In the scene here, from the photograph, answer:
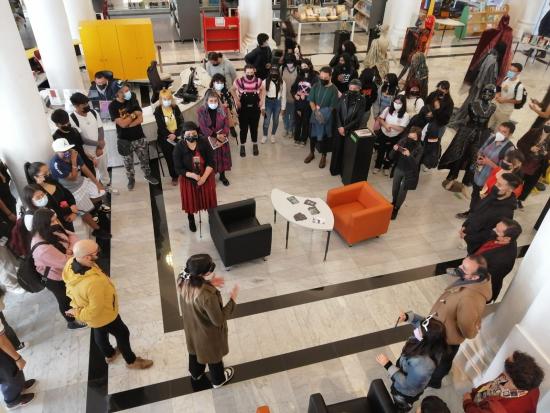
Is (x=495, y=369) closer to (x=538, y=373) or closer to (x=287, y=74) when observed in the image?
(x=538, y=373)

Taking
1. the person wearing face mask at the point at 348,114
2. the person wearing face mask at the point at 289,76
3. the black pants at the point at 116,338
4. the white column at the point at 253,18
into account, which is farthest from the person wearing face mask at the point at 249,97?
the white column at the point at 253,18

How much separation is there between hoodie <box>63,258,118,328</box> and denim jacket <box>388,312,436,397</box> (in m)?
2.41

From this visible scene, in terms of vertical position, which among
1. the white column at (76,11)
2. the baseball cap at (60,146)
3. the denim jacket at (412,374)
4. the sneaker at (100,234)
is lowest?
the sneaker at (100,234)

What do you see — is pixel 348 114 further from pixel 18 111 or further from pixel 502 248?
pixel 18 111

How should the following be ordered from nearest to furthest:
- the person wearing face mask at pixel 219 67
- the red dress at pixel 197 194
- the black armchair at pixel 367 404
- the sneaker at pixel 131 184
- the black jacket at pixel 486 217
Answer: the black armchair at pixel 367 404, the black jacket at pixel 486 217, the red dress at pixel 197 194, the sneaker at pixel 131 184, the person wearing face mask at pixel 219 67

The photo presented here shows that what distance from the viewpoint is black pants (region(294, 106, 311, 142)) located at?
293 inches

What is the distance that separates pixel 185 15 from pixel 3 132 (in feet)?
29.9

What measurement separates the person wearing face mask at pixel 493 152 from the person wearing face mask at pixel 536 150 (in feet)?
2.05

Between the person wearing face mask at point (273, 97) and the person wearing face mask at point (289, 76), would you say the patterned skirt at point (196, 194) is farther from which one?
the person wearing face mask at point (289, 76)

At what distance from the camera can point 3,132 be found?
4.80m

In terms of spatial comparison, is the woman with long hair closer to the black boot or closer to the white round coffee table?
the black boot

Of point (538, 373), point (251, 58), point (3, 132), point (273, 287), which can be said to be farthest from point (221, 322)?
point (251, 58)

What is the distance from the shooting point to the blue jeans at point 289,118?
7.83 meters

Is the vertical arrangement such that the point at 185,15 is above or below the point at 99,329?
above
